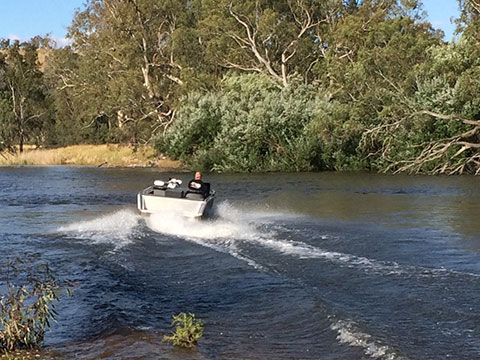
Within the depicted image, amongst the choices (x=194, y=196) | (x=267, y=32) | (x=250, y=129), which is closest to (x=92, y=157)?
(x=267, y=32)

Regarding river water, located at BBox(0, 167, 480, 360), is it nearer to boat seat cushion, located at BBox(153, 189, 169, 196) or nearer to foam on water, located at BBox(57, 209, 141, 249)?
foam on water, located at BBox(57, 209, 141, 249)

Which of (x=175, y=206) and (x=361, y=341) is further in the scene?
(x=175, y=206)

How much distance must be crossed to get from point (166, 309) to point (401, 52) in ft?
116

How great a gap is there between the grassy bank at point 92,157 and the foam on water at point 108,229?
37937 mm

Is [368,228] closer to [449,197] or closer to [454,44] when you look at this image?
[449,197]

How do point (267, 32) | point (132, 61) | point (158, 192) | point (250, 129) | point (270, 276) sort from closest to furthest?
point (270, 276) → point (158, 192) → point (250, 129) → point (267, 32) → point (132, 61)

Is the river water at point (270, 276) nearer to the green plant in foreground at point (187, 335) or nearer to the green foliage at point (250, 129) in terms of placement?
the green plant in foreground at point (187, 335)

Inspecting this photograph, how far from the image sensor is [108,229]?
19.6 m

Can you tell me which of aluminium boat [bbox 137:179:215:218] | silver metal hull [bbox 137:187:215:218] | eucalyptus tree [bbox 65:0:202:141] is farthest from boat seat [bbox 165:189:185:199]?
eucalyptus tree [bbox 65:0:202:141]

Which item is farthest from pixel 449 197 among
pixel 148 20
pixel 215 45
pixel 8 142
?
pixel 8 142

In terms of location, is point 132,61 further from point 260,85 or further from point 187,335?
point 187,335

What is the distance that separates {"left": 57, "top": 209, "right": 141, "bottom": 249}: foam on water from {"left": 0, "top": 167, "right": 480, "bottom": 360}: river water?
53 millimetres

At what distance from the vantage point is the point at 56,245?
663 inches

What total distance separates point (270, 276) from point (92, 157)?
54.6 metres
